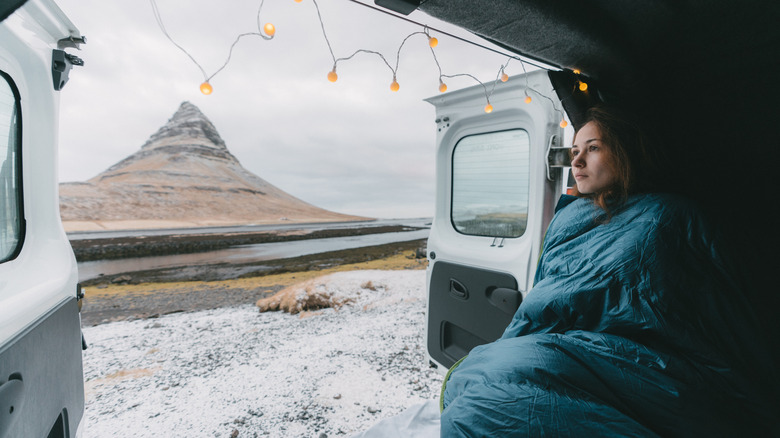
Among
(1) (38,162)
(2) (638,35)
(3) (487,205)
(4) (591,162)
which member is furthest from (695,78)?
(1) (38,162)

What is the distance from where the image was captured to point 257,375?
3.00 meters

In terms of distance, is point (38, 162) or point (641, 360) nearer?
point (641, 360)

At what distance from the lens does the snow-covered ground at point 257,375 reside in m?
2.31

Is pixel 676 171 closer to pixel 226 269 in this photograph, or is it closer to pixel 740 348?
pixel 740 348

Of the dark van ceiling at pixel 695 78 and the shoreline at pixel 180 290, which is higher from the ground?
the dark van ceiling at pixel 695 78

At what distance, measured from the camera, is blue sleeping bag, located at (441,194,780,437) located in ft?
3.15

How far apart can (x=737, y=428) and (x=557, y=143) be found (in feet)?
4.83

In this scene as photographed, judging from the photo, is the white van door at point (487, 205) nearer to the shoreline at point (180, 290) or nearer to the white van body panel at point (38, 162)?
the white van body panel at point (38, 162)

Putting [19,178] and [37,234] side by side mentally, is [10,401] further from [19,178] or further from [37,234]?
[19,178]

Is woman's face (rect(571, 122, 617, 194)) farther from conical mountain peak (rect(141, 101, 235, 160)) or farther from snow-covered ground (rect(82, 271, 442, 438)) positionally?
conical mountain peak (rect(141, 101, 235, 160))

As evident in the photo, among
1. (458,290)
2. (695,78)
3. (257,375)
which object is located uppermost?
(695,78)

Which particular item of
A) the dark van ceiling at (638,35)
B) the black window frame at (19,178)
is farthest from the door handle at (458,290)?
the black window frame at (19,178)

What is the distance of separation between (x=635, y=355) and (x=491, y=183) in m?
1.59

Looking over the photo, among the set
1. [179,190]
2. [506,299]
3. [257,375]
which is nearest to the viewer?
[506,299]
